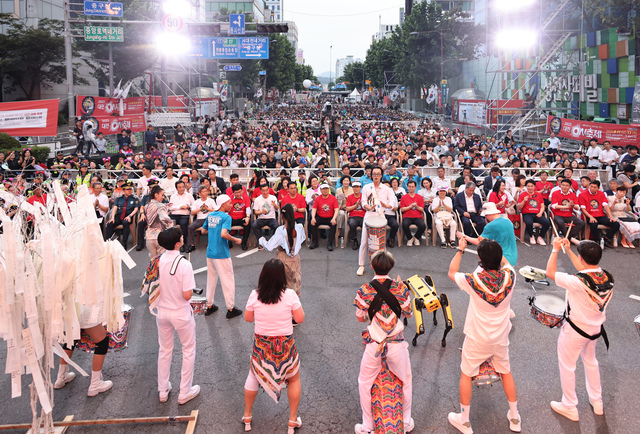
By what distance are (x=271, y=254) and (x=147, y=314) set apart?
3.48 metres

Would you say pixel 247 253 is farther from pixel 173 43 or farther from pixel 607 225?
pixel 173 43

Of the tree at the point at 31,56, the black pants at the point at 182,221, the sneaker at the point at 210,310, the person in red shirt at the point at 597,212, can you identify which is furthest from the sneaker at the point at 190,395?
the tree at the point at 31,56

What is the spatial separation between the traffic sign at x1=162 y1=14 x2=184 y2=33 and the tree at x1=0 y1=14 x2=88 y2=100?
11.5 m

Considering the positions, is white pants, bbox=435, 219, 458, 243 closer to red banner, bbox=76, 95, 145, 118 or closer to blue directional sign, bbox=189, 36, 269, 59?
red banner, bbox=76, 95, 145, 118

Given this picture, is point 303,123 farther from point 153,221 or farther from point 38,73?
point 153,221

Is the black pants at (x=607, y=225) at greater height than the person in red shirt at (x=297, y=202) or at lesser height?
lesser

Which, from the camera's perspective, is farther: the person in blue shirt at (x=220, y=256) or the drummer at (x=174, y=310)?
the person in blue shirt at (x=220, y=256)

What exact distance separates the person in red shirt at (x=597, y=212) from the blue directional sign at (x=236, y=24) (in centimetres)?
1997

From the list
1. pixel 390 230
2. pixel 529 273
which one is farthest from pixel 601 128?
pixel 529 273

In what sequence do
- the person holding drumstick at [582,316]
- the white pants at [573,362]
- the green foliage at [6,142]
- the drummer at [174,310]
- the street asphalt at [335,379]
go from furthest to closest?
the green foliage at [6,142], the drummer at [174,310], the street asphalt at [335,379], the white pants at [573,362], the person holding drumstick at [582,316]

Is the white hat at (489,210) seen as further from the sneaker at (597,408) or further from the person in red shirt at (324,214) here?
the person in red shirt at (324,214)

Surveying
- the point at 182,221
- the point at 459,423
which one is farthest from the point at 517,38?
the point at 459,423

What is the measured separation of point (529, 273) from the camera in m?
6.89

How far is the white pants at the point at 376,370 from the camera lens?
4191mm
